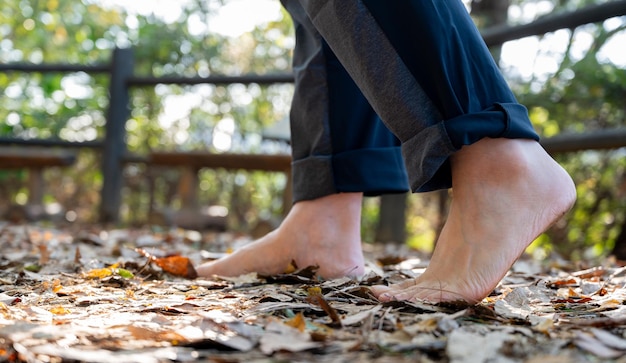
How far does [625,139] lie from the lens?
7.15ft

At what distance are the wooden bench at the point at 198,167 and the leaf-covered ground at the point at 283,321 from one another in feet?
6.30

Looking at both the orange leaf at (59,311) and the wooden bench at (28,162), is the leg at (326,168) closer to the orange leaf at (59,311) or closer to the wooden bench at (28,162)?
the orange leaf at (59,311)

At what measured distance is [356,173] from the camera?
1256 millimetres

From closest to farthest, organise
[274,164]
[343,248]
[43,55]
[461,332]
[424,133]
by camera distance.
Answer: [461,332]
[424,133]
[343,248]
[274,164]
[43,55]

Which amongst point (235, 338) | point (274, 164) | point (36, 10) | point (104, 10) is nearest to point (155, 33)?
point (104, 10)

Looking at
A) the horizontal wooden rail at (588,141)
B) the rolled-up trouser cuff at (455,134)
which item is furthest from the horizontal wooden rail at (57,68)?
the rolled-up trouser cuff at (455,134)

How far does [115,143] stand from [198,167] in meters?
0.56

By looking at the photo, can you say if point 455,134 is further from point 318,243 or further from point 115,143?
point 115,143

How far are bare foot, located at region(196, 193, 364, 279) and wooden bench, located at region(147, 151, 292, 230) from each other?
1769mm

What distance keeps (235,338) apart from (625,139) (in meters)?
1.89

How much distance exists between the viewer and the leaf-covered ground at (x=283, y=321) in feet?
2.22

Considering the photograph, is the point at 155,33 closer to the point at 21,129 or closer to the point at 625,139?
the point at 21,129

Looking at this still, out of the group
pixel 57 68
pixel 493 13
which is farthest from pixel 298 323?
pixel 57 68

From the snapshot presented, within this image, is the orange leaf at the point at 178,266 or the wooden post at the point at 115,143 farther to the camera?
the wooden post at the point at 115,143
